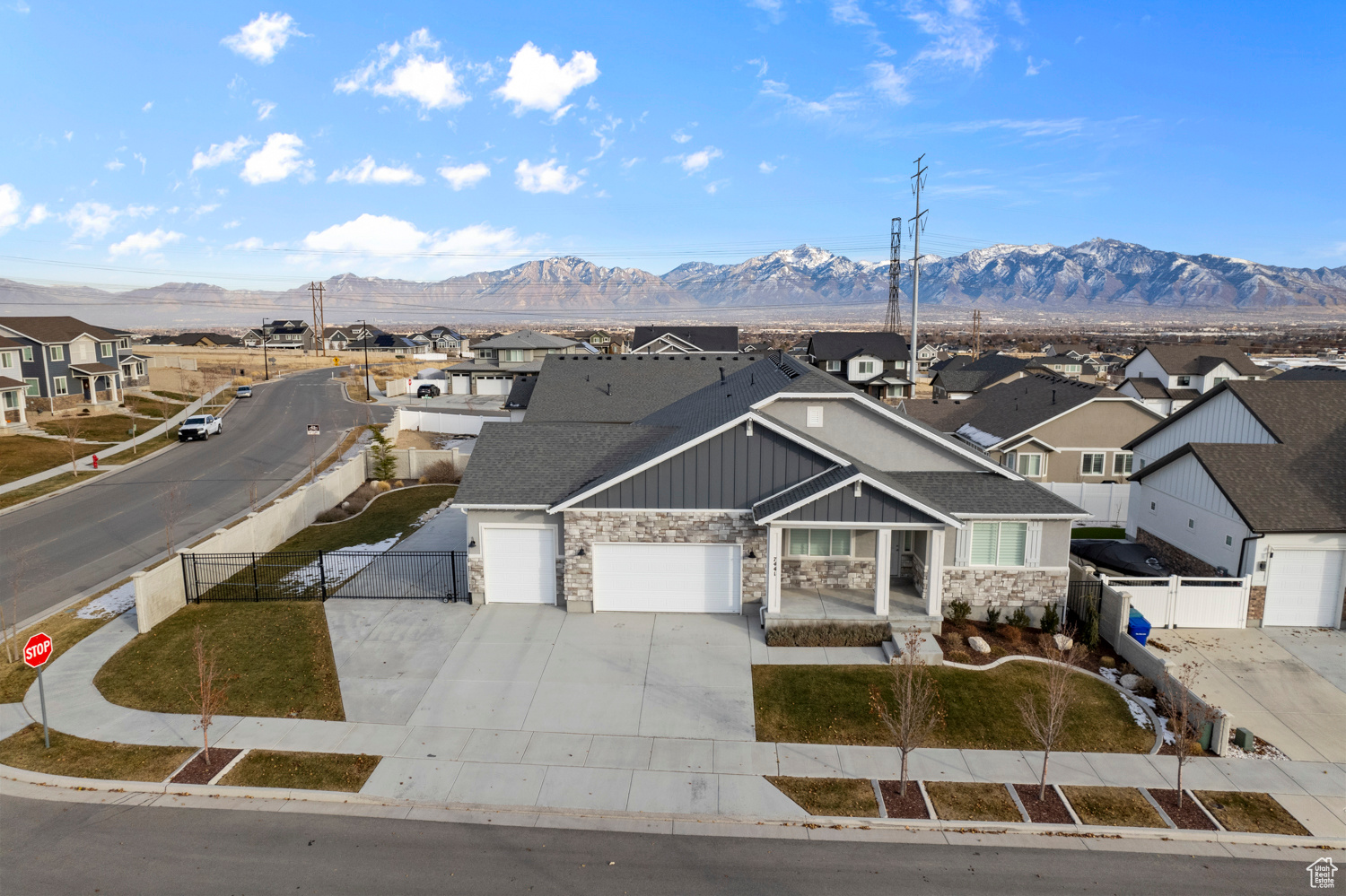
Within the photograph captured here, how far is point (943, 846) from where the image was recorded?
1145 centimetres

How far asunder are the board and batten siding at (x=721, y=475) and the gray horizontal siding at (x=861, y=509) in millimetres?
1319

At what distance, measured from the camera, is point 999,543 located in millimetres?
19391

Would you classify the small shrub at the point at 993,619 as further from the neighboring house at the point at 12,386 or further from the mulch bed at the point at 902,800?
the neighboring house at the point at 12,386

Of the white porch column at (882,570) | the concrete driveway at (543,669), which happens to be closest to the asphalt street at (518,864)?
the concrete driveway at (543,669)

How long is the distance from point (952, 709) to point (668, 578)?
7761 millimetres

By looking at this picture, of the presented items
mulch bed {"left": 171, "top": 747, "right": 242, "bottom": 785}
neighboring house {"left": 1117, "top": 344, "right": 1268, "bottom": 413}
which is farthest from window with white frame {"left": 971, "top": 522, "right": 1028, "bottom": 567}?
neighboring house {"left": 1117, "top": 344, "right": 1268, "bottom": 413}

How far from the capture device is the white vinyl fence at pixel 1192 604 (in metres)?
19.2

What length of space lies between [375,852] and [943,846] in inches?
342

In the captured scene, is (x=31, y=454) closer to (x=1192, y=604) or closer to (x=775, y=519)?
(x=775, y=519)

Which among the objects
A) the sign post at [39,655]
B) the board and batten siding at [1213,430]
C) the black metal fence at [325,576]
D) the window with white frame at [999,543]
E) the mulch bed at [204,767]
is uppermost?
the board and batten siding at [1213,430]

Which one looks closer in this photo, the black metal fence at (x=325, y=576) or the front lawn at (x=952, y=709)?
the front lawn at (x=952, y=709)

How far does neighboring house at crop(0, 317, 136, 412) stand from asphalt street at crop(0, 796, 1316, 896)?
189 ft

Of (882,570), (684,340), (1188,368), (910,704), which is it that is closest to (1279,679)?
(882,570)

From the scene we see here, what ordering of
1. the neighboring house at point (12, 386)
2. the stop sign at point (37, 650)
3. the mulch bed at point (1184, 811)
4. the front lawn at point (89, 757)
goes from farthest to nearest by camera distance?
1. the neighboring house at point (12, 386)
2. the stop sign at point (37, 650)
3. the front lawn at point (89, 757)
4. the mulch bed at point (1184, 811)
